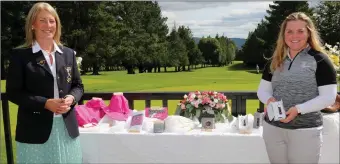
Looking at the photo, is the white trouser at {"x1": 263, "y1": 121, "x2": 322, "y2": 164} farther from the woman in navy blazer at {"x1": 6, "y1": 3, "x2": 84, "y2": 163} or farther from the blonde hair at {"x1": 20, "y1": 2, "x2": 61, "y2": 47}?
the blonde hair at {"x1": 20, "y1": 2, "x2": 61, "y2": 47}

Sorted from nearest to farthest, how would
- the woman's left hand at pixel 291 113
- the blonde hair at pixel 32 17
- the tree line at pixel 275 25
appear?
the woman's left hand at pixel 291 113 < the blonde hair at pixel 32 17 < the tree line at pixel 275 25

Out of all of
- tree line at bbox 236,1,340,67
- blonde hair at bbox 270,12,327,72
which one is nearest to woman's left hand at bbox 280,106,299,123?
blonde hair at bbox 270,12,327,72

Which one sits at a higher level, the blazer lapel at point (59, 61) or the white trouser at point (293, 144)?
the blazer lapel at point (59, 61)

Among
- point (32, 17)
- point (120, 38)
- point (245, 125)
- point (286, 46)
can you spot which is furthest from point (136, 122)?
point (120, 38)

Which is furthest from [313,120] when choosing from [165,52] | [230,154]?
[165,52]

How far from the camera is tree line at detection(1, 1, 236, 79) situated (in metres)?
22.9

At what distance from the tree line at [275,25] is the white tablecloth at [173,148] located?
28044 mm

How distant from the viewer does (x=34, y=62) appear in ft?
6.39

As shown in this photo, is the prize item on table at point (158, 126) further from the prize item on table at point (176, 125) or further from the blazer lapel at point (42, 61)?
the blazer lapel at point (42, 61)

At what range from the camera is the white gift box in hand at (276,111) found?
6.15 feet

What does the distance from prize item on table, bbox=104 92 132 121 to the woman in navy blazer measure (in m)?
1.25

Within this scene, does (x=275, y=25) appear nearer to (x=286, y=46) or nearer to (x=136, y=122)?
(x=136, y=122)

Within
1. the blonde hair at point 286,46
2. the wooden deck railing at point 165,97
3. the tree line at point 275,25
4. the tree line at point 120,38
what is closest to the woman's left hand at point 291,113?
the blonde hair at point 286,46

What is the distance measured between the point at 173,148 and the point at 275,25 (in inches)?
1234
